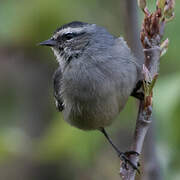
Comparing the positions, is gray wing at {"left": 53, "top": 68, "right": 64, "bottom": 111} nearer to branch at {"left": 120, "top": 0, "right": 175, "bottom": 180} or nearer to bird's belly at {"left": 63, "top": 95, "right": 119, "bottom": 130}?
bird's belly at {"left": 63, "top": 95, "right": 119, "bottom": 130}

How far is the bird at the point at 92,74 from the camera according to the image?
4.95 m

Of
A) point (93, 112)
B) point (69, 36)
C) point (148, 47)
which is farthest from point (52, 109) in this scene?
point (148, 47)

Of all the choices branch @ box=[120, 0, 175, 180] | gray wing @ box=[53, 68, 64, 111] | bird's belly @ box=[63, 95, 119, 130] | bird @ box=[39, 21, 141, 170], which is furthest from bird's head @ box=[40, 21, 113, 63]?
branch @ box=[120, 0, 175, 180]

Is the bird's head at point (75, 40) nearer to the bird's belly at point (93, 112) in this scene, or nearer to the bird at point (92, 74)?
the bird at point (92, 74)

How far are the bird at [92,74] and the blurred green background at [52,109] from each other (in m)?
0.21

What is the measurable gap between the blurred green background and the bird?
21 cm

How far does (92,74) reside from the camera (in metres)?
5.01

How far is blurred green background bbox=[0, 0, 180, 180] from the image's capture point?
4.08 meters

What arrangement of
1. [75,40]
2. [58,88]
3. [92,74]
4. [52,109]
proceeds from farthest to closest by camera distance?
[52,109]
[58,88]
[75,40]
[92,74]

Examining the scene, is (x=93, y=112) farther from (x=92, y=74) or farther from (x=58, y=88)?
(x=58, y=88)

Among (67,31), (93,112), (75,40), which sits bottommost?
(93,112)

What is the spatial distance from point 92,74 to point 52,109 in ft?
12.1

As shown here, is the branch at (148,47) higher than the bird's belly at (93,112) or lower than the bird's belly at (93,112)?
higher

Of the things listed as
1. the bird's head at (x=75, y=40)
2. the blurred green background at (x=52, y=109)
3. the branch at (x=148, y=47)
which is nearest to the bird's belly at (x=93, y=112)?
the blurred green background at (x=52, y=109)
